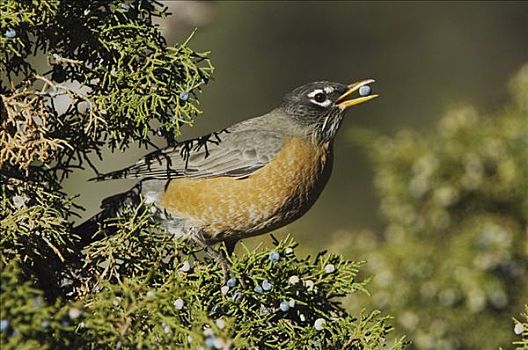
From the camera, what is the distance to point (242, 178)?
9.05 ft

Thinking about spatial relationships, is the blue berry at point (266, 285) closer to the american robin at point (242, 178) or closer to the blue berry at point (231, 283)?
the blue berry at point (231, 283)

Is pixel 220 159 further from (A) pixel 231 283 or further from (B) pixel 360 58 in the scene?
(B) pixel 360 58

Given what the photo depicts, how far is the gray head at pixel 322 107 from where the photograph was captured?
2902 mm

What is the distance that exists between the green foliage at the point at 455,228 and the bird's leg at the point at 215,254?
32.5 inches

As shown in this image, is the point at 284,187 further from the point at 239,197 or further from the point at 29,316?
the point at 29,316

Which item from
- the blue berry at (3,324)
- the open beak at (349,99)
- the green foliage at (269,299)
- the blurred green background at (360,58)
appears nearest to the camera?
the blue berry at (3,324)

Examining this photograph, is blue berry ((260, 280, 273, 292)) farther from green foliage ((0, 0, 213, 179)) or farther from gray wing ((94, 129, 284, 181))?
gray wing ((94, 129, 284, 181))

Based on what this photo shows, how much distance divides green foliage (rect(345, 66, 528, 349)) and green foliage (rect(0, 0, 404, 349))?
1.06 metres

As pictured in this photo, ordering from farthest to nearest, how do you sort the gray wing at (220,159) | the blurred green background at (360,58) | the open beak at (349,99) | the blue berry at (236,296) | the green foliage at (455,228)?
the blurred green background at (360,58) < the green foliage at (455,228) < the open beak at (349,99) < the gray wing at (220,159) < the blue berry at (236,296)

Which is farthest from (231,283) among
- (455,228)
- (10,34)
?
(455,228)

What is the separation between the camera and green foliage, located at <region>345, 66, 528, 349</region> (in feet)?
10.2

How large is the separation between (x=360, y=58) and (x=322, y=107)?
7025 millimetres

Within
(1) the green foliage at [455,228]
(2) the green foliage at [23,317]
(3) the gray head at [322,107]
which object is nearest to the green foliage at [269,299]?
(2) the green foliage at [23,317]

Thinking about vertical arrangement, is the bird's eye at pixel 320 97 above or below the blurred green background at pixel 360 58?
below
